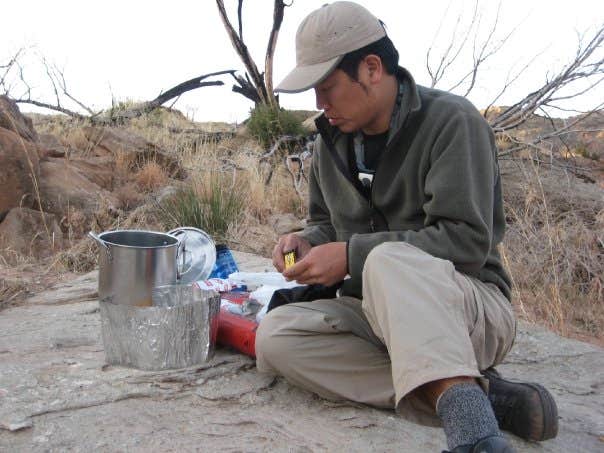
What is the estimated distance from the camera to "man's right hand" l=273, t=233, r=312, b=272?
236 cm

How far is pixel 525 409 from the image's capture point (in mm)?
1998

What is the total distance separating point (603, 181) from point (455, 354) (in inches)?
371

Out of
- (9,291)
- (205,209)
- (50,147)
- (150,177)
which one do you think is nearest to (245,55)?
(150,177)

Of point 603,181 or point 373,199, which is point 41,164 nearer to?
point 373,199

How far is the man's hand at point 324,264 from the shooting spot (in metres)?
2.01

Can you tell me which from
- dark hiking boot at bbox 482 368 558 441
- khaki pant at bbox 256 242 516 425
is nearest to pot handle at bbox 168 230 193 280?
khaki pant at bbox 256 242 516 425

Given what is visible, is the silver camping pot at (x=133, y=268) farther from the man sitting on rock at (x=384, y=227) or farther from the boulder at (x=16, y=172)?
the boulder at (x=16, y=172)

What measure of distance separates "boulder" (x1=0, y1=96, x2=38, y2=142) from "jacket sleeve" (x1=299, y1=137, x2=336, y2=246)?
4439 mm

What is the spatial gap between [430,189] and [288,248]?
1.98 ft

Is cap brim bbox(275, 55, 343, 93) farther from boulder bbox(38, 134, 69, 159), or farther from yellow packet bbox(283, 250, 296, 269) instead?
boulder bbox(38, 134, 69, 159)

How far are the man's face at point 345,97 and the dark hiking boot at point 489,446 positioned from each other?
110 centimetres

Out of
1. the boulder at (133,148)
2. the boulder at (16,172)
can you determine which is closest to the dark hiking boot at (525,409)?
the boulder at (16,172)

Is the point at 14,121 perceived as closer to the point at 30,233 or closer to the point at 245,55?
the point at 30,233

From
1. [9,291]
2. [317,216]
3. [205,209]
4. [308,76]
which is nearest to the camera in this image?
[308,76]
